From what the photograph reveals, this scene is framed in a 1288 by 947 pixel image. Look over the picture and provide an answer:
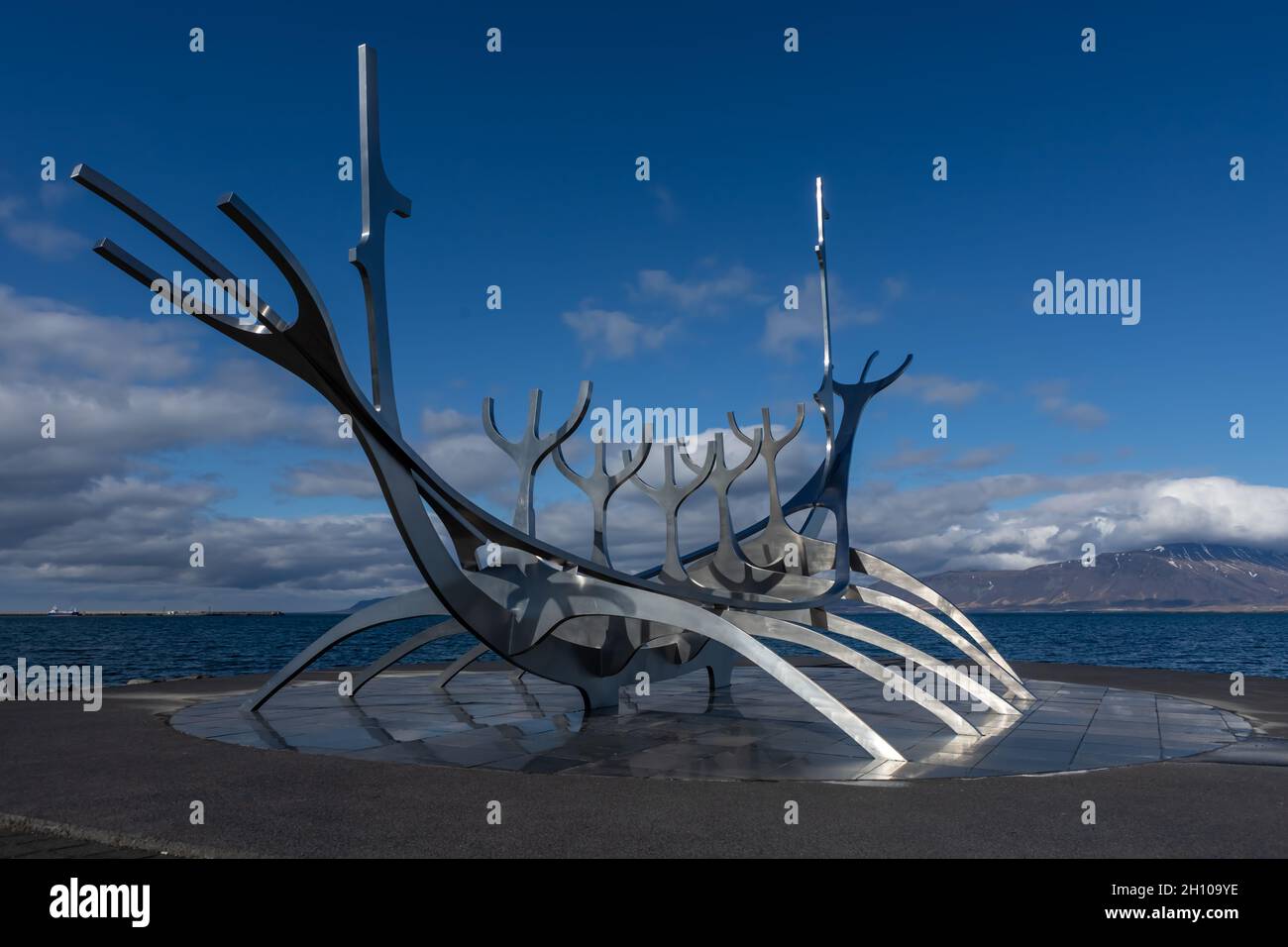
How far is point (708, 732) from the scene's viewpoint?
13156 millimetres

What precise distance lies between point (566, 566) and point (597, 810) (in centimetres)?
575

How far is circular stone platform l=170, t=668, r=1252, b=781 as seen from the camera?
34.2 ft

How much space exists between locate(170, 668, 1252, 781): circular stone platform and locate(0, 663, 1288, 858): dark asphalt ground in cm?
73

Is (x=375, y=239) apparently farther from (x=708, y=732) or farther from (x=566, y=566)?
(x=708, y=732)

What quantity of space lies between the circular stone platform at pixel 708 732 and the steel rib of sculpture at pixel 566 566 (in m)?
0.64

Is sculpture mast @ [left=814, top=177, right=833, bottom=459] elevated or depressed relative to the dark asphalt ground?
elevated

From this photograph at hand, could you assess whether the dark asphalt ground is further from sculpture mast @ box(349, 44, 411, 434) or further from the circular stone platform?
sculpture mast @ box(349, 44, 411, 434)

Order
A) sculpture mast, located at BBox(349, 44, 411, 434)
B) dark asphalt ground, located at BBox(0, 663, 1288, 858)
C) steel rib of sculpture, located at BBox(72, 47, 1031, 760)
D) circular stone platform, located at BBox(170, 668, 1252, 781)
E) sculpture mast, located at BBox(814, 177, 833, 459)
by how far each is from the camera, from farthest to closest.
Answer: sculpture mast, located at BBox(814, 177, 833, 459) < sculpture mast, located at BBox(349, 44, 411, 434) < circular stone platform, located at BBox(170, 668, 1252, 781) < steel rib of sculpture, located at BBox(72, 47, 1031, 760) < dark asphalt ground, located at BBox(0, 663, 1288, 858)

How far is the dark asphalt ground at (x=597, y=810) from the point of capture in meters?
6.73

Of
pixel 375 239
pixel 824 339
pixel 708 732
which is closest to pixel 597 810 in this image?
pixel 708 732

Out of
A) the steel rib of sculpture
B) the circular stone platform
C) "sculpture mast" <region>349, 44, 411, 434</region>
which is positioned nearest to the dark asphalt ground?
the circular stone platform
